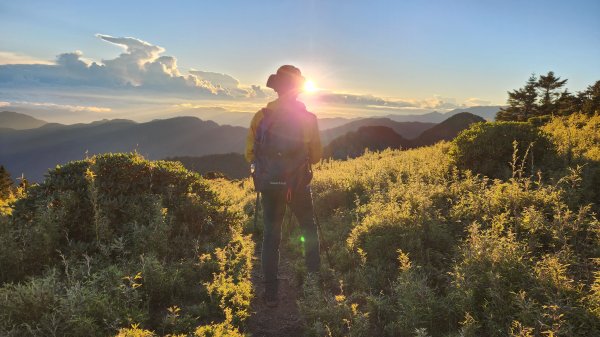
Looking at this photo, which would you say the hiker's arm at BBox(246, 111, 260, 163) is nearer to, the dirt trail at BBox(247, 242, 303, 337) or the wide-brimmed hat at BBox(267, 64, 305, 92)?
the wide-brimmed hat at BBox(267, 64, 305, 92)

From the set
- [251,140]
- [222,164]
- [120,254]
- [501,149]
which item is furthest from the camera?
[222,164]

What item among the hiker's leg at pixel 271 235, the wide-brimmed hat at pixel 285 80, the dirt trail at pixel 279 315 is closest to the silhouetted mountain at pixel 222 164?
the dirt trail at pixel 279 315

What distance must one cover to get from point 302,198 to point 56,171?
5.31 m

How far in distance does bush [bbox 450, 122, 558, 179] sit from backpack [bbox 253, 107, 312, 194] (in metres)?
6.10

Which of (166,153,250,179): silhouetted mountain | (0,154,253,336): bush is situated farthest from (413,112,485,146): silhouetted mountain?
(0,154,253,336): bush

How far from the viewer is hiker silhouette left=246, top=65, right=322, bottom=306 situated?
5.30 m

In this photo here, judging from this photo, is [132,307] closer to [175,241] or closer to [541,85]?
[175,241]

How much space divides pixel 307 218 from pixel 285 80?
85.8 inches

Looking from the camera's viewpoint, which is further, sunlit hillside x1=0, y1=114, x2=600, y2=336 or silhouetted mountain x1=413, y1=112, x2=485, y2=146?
silhouetted mountain x1=413, y1=112, x2=485, y2=146

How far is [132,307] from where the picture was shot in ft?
15.6

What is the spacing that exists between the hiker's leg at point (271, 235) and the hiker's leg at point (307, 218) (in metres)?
0.29

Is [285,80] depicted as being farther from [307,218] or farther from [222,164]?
[222,164]

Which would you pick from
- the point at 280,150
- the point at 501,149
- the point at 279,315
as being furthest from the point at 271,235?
the point at 501,149

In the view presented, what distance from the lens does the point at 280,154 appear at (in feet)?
17.6
